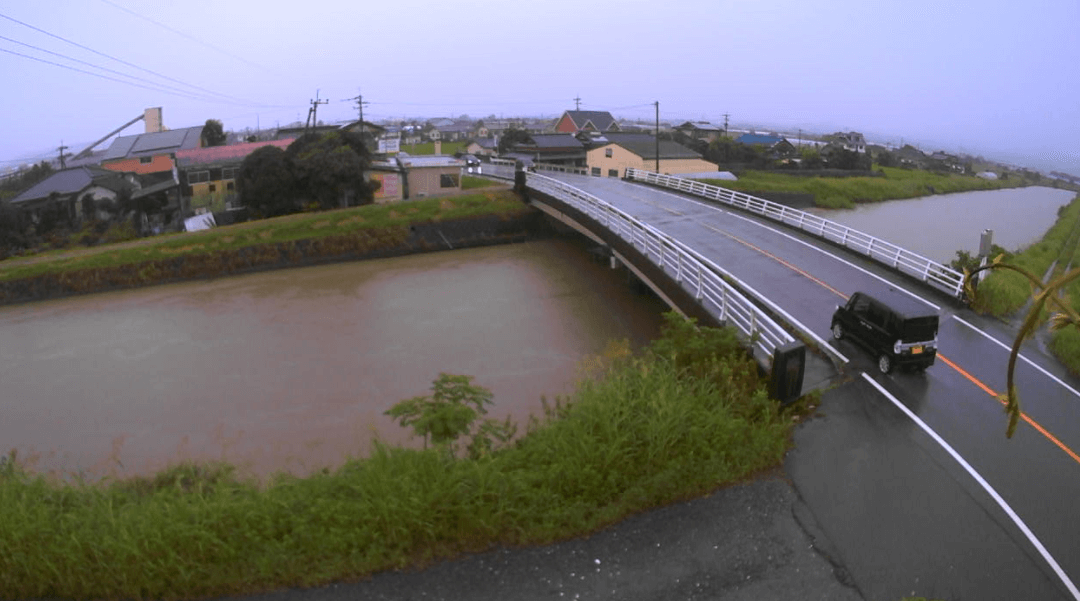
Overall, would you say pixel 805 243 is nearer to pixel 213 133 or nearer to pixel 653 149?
pixel 653 149

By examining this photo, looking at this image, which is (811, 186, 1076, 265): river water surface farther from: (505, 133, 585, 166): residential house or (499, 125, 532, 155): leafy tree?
(499, 125, 532, 155): leafy tree

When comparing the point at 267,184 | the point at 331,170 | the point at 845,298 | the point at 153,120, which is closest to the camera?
the point at 845,298

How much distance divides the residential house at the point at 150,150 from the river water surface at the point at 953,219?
36.0 meters

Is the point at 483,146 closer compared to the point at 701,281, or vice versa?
the point at 701,281

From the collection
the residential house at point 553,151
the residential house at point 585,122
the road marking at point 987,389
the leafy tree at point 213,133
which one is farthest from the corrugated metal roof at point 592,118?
the road marking at point 987,389

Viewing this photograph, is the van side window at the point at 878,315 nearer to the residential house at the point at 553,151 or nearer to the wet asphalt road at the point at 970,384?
the wet asphalt road at the point at 970,384

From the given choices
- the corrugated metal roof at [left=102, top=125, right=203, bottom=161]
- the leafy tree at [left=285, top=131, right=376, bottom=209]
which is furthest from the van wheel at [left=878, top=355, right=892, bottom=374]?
the corrugated metal roof at [left=102, top=125, right=203, bottom=161]

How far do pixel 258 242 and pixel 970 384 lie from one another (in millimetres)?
22835

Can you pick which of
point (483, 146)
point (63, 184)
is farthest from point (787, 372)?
point (483, 146)

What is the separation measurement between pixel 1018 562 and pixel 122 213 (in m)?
35.8

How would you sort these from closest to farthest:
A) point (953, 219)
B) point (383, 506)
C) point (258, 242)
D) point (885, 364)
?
point (383, 506) < point (885, 364) < point (258, 242) < point (953, 219)

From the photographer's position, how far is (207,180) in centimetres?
3512

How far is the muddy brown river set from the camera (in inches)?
483

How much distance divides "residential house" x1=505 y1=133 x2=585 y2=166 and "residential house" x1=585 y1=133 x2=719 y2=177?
239cm
